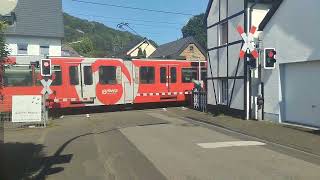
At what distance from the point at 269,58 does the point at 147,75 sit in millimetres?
10594

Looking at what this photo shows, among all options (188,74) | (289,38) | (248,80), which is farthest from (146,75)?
(289,38)

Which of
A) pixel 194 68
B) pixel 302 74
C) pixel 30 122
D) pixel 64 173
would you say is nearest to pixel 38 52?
pixel 194 68

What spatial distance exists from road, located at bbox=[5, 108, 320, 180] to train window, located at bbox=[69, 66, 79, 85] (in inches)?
244

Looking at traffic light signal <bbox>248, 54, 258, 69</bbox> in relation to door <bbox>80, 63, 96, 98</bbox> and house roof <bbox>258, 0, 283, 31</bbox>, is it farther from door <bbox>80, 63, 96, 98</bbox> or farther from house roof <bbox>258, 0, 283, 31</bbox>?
door <bbox>80, 63, 96, 98</bbox>

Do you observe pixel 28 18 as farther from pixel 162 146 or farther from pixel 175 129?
pixel 162 146

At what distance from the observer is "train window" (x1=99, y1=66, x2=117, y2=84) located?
2505cm

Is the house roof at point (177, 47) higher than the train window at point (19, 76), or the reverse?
the house roof at point (177, 47)

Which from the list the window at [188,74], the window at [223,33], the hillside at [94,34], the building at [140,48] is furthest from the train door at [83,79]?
the hillside at [94,34]

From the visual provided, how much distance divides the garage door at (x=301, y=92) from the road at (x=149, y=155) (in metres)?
2.69

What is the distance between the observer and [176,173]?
928 cm

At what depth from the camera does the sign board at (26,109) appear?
19.1m

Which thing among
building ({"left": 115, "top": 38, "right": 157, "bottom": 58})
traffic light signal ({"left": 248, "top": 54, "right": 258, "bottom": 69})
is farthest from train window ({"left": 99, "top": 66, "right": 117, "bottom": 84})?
building ({"left": 115, "top": 38, "right": 157, "bottom": 58})

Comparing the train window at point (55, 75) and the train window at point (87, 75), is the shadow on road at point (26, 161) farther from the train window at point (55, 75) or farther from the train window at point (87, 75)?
the train window at point (87, 75)

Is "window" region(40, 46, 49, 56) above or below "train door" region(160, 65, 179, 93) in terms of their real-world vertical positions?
above
